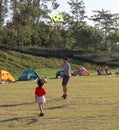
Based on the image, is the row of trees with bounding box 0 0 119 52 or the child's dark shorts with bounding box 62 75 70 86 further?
the row of trees with bounding box 0 0 119 52

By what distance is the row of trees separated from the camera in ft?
183

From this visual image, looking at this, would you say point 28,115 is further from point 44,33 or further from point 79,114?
point 44,33

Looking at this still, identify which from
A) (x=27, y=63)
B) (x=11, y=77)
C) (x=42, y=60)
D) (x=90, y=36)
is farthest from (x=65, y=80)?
(x=90, y=36)

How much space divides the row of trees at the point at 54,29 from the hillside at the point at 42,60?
12.1 feet

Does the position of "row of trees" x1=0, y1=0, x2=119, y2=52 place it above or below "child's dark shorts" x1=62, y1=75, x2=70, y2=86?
above

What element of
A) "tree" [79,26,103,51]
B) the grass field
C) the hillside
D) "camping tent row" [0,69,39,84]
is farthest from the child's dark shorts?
"tree" [79,26,103,51]

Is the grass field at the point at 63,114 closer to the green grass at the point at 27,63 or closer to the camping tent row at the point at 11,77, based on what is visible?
the camping tent row at the point at 11,77

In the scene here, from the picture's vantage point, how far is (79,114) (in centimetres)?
1238

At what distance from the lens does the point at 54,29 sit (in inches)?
2516

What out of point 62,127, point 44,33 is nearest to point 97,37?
point 44,33

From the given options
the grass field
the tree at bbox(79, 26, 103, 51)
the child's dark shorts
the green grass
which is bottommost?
the grass field

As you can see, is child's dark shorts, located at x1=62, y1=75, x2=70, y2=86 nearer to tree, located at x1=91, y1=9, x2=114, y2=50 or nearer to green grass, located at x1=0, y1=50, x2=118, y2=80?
green grass, located at x1=0, y1=50, x2=118, y2=80

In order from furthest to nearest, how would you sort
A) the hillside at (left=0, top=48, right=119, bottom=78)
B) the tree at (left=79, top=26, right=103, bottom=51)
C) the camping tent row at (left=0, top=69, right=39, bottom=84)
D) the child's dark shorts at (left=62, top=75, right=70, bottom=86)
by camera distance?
the tree at (left=79, top=26, right=103, bottom=51) → the hillside at (left=0, top=48, right=119, bottom=78) → the camping tent row at (left=0, top=69, right=39, bottom=84) → the child's dark shorts at (left=62, top=75, right=70, bottom=86)

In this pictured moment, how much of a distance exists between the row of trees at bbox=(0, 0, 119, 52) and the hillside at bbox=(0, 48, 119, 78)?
3.70m
